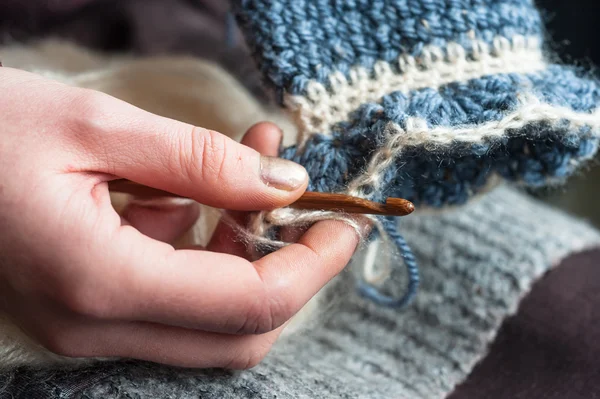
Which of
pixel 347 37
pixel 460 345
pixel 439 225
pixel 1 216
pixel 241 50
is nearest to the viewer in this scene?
pixel 1 216

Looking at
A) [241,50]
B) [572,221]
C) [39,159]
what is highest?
[39,159]

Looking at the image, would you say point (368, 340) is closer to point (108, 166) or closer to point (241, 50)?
point (108, 166)

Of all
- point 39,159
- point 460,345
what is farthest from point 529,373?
point 39,159

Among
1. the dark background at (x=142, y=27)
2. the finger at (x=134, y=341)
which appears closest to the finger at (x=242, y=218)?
the finger at (x=134, y=341)

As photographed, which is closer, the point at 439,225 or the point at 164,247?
the point at 164,247

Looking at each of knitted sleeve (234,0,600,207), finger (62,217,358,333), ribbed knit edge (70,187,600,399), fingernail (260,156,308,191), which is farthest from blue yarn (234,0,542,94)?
ribbed knit edge (70,187,600,399)

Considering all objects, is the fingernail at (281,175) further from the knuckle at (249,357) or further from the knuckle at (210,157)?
the knuckle at (249,357)
